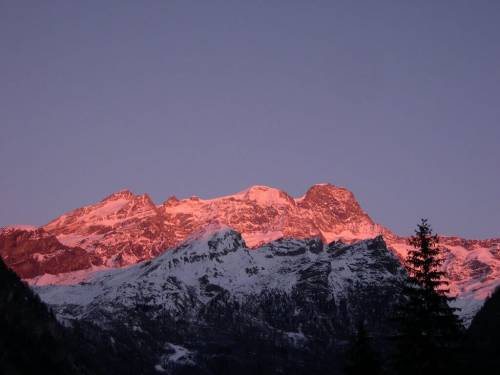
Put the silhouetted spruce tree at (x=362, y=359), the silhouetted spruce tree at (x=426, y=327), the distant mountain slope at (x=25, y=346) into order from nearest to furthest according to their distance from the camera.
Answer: the silhouetted spruce tree at (x=426, y=327) → the silhouetted spruce tree at (x=362, y=359) → the distant mountain slope at (x=25, y=346)

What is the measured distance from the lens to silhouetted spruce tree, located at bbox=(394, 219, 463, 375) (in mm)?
50438

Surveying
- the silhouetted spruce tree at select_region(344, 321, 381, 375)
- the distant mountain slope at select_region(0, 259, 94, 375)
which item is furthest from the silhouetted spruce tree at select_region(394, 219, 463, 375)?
the distant mountain slope at select_region(0, 259, 94, 375)

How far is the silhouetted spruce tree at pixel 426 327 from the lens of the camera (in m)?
50.4

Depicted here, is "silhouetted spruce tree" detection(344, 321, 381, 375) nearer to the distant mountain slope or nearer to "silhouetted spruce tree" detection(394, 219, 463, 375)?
"silhouetted spruce tree" detection(394, 219, 463, 375)

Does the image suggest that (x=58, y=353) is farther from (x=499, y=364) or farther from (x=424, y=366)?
(x=424, y=366)

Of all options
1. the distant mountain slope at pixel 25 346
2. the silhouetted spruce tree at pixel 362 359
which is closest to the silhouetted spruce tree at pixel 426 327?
the silhouetted spruce tree at pixel 362 359

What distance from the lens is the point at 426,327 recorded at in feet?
Answer: 168

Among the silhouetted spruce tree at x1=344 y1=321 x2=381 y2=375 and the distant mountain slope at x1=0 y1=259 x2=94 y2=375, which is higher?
the distant mountain slope at x1=0 y1=259 x2=94 y2=375

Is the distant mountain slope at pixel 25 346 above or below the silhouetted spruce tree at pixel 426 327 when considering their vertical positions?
above

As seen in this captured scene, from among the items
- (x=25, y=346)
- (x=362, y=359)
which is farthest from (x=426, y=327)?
(x=25, y=346)

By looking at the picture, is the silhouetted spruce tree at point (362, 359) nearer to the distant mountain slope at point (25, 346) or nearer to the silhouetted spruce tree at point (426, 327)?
the silhouetted spruce tree at point (426, 327)

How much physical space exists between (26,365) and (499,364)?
7668 centimetres

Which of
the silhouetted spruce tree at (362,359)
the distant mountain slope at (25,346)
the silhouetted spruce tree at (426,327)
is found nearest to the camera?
the silhouetted spruce tree at (426,327)

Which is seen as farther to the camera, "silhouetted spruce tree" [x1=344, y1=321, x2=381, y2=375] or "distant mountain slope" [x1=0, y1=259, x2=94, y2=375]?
"distant mountain slope" [x1=0, y1=259, x2=94, y2=375]
